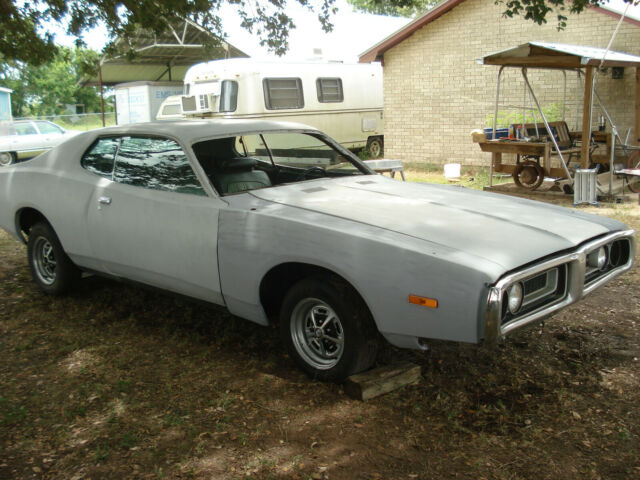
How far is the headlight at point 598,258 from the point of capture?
3.75 metres

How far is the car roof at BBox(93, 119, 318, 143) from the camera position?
14.7ft

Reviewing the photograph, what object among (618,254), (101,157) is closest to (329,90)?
(101,157)

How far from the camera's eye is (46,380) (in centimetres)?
397

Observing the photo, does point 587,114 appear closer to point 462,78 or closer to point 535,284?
point 462,78

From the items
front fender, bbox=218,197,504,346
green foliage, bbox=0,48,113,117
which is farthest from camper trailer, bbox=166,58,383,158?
green foliage, bbox=0,48,113,117

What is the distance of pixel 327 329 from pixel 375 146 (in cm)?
1556

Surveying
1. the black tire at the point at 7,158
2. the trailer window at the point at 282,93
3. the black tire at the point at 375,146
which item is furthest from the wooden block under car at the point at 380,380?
the black tire at the point at 7,158

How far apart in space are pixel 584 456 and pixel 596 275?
1.23 metres

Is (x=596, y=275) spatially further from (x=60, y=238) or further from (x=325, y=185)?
(x=60, y=238)

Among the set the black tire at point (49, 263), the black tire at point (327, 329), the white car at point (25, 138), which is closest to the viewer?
the black tire at point (327, 329)

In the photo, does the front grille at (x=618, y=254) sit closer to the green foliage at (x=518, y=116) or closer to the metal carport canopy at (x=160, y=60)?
the green foliage at (x=518, y=116)

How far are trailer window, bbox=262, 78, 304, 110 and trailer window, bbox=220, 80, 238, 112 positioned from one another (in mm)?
717

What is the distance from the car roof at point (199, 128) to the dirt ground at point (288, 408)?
4.73 feet

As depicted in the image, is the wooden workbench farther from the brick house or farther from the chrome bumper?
the chrome bumper
